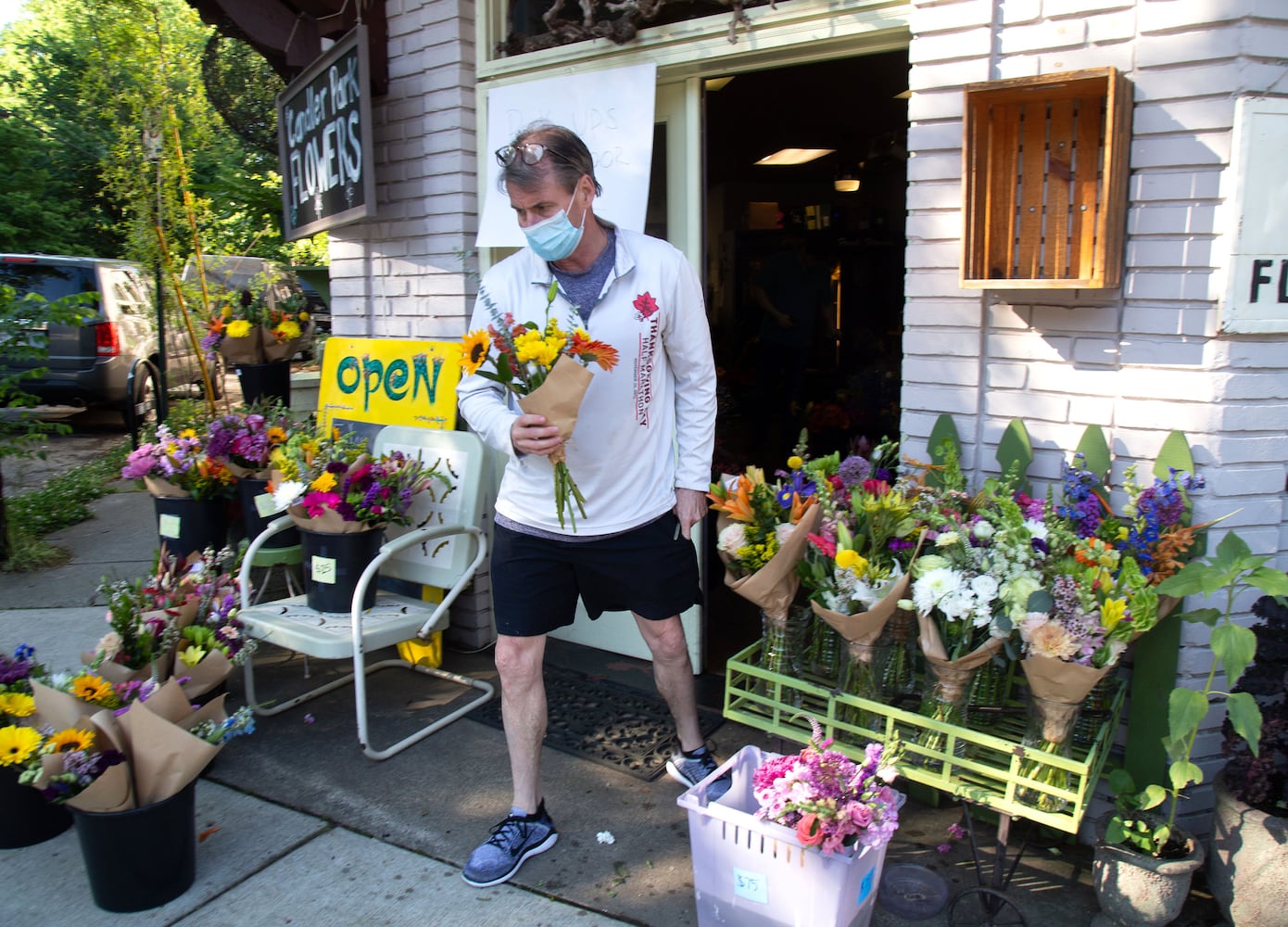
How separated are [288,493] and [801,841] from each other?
2.25 m

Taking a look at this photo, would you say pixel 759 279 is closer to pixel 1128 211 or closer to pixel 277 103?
pixel 277 103

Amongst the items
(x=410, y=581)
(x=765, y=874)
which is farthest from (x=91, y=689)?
(x=765, y=874)

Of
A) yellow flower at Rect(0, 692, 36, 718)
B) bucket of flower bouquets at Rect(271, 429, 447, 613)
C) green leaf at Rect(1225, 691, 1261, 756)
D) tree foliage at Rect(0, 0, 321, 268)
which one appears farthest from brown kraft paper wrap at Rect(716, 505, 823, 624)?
tree foliage at Rect(0, 0, 321, 268)

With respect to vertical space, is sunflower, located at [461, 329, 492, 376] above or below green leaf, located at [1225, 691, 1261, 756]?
above

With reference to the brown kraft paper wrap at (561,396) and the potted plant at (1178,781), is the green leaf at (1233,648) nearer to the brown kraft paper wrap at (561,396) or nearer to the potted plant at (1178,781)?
the potted plant at (1178,781)

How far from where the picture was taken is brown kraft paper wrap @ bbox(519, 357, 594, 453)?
240 centimetres

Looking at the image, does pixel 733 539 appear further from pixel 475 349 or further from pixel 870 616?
pixel 475 349

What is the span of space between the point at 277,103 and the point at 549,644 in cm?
278

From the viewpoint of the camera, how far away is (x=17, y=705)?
2871 mm

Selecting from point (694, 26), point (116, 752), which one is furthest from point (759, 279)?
point (116, 752)

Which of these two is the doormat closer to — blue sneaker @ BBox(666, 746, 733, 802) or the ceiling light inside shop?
blue sneaker @ BBox(666, 746, 733, 802)

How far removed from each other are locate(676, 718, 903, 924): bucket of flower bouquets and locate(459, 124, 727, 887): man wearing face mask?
2.10 ft

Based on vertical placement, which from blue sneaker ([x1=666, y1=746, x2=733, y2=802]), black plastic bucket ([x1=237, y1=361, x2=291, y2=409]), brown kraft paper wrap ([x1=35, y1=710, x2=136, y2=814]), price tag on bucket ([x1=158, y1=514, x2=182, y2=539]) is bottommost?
blue sneaker ([x1=666, y1=746, x2=733, y2=802])

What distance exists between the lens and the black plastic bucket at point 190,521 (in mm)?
3994
